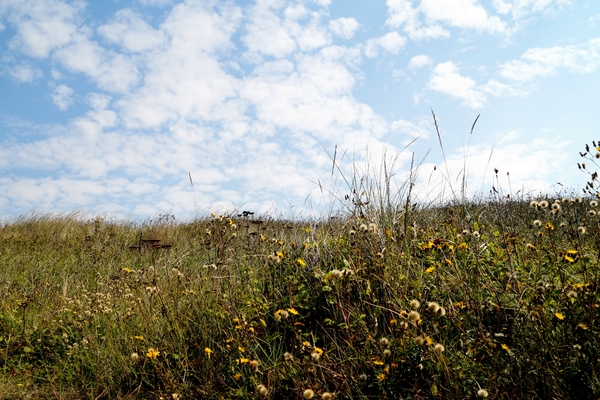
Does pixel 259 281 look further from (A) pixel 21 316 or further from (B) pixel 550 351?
(A) pixel 21 316

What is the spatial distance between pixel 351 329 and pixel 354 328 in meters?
0.07

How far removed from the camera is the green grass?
2.51 metres

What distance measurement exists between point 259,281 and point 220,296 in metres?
0.38

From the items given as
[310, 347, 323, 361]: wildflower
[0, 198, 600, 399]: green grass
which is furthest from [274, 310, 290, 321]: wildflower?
[310, 347, 323, 361]: wildflower

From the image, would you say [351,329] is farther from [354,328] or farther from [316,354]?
[316,354]

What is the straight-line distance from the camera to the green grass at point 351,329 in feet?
8.25

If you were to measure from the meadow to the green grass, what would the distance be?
15mm

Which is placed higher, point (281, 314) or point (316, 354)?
point (281, 314)

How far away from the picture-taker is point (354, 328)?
307 centimetres

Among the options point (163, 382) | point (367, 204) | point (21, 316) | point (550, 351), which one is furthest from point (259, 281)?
point (21, 316)

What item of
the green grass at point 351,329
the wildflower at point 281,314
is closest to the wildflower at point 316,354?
the green grass at point 351,329

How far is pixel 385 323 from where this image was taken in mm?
3012

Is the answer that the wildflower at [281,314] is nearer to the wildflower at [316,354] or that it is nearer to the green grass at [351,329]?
the green grass at [351,329]

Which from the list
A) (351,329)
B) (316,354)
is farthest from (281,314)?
(316,354)
